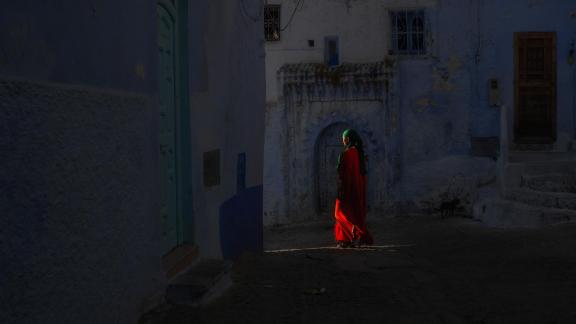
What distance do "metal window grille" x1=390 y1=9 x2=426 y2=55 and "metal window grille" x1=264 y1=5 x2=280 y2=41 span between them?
297 centimetres

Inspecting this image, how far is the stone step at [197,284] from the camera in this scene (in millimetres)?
4534

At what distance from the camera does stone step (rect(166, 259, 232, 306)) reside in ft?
14.9

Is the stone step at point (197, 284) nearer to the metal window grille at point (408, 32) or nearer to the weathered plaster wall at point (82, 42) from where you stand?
the weathered plaster wall at point (82, 42)

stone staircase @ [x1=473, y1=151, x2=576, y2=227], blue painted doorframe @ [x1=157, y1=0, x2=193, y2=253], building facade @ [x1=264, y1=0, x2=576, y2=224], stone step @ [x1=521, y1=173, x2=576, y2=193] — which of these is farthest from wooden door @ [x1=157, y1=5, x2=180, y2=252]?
building facade @ [x1=264, y1=0, x2=576, y2=224]

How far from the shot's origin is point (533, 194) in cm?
1205

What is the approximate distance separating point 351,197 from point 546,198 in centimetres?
415

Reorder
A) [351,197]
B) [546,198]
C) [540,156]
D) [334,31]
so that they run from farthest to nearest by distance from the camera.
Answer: [334,31] → [540,156] → [546,198] → [351,197]

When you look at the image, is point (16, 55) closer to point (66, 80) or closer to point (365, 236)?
point (66, 80)

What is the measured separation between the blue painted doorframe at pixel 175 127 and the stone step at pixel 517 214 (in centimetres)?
671

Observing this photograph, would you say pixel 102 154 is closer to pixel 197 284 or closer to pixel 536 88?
pixel 197 284

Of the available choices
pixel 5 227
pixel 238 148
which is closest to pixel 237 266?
pixel 238 148

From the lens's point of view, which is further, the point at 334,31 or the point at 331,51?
the point at 331,51

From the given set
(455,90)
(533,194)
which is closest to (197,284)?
(533,194)

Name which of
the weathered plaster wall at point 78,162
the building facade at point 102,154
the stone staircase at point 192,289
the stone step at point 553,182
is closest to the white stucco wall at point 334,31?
the stone step at point 553,182
